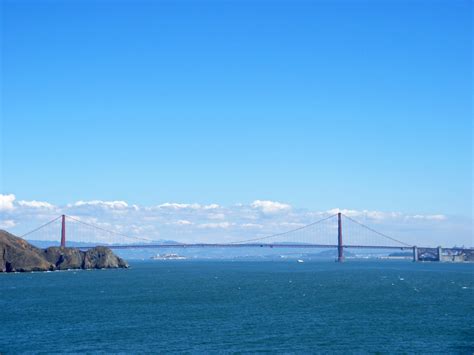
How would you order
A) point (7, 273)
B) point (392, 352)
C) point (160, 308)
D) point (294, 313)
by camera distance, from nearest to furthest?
point (392, 352) < point (294, 313) < point (160, 308) < point (7, 273)

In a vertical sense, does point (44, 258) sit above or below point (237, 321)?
above

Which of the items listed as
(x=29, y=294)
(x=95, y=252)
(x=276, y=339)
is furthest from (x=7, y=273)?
(x=276, y=339)

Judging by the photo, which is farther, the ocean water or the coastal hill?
the coastal hill

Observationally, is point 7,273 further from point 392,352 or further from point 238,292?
point 392,352

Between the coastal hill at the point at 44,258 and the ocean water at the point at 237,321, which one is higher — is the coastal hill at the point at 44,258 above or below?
above

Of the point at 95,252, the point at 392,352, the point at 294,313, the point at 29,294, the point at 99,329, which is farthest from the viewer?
the point at 95,252

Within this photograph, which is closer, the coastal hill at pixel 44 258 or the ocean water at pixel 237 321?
the ocean water at pixel 237 321

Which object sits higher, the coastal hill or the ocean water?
the coastal hill

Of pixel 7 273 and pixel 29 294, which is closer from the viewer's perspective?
pixel 29 294
